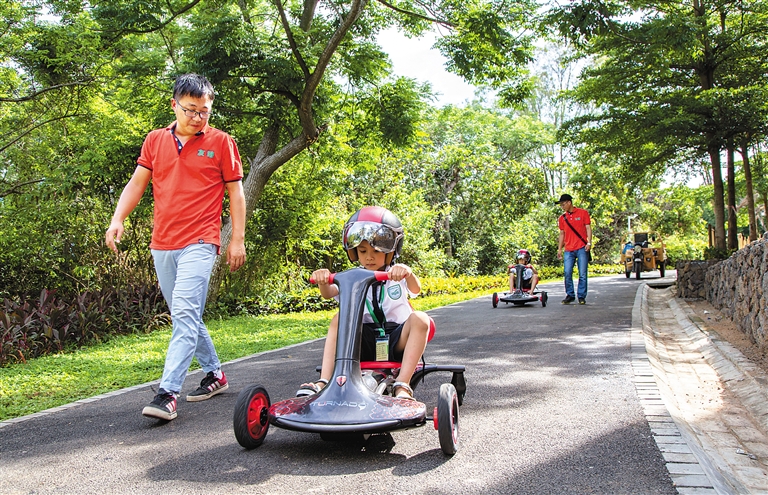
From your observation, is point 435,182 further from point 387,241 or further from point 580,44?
point 387,241

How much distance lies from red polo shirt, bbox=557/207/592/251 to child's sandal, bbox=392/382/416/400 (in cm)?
861

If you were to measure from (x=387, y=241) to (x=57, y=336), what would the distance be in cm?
600

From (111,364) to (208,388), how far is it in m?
2.63

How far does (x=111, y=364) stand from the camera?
6.85 meters

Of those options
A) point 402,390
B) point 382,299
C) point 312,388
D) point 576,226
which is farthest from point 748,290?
point 312,388

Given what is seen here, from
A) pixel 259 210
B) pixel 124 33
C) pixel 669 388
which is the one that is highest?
pixel 124 33

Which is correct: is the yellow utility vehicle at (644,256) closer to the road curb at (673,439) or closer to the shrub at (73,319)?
the shrub at (73,319)

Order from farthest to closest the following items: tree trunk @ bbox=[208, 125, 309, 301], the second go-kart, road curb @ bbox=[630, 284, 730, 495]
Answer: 1. tree trunk @ bbox=[208, 125, 309, 301]
2. the second go-kart
3. road curb @ bbox=[630, 284, 730, 495]

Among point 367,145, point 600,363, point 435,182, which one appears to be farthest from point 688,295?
point 435,182

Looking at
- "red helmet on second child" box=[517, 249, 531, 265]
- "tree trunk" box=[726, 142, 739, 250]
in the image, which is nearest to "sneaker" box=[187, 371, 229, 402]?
"red helmet on second child" box=[517, 249, 531, 265]

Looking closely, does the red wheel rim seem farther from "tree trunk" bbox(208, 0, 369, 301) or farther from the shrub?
"tree trunk" bbox(208, 0, 369, 301)

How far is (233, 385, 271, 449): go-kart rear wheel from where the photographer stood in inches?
128

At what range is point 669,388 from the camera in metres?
5.24

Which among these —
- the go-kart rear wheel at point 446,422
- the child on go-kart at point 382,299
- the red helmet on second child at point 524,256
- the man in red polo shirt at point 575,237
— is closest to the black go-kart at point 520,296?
the red helmet on second child at point 524,256
